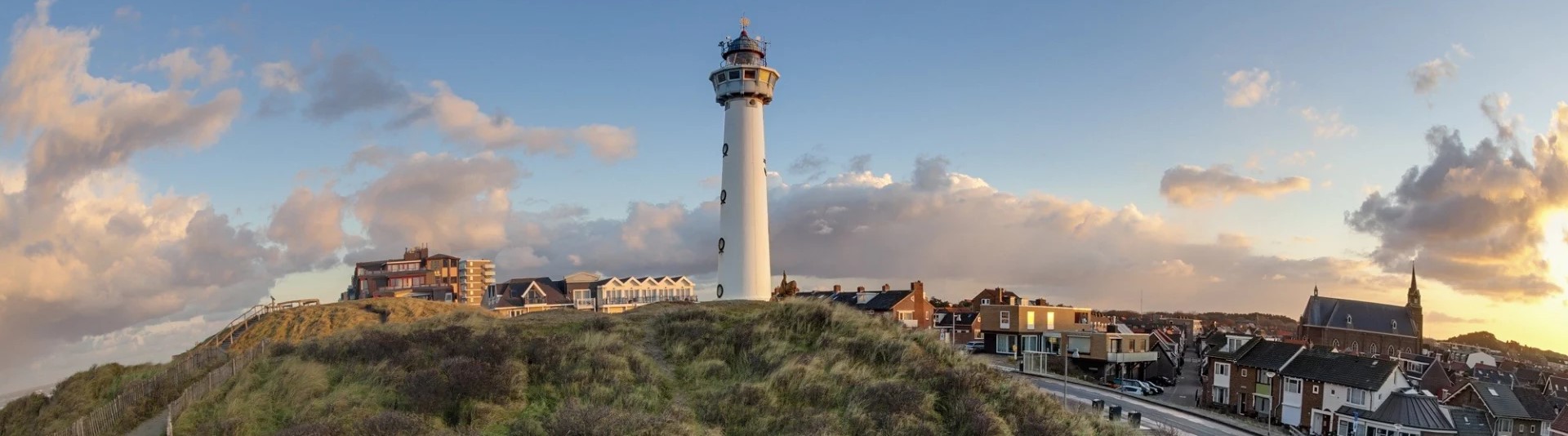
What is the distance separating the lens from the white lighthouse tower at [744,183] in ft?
118

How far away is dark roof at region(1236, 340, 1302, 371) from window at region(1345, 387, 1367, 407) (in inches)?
187

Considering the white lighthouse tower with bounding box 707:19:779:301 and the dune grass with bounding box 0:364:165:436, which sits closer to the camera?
the dune grass with bounding box 0:364:165:436

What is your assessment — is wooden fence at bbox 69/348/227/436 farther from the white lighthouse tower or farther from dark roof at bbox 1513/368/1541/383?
dark roof at bbox 1513/368/1541/383

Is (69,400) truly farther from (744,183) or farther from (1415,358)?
(1415,358)

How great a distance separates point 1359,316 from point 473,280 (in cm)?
9587

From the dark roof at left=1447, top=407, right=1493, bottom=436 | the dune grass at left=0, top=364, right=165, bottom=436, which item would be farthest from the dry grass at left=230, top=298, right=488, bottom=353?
the dark roof at left=1447, top=407, right=1493, bottom=436

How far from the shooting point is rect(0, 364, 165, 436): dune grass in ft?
76.6

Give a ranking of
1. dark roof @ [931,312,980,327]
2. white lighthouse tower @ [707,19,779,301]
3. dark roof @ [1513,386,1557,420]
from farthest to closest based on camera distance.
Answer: dark roof @ [931,312,980,327], dark roof @ [1513,386,1557,420], white lighthouse tower @ [707,19,779,301]

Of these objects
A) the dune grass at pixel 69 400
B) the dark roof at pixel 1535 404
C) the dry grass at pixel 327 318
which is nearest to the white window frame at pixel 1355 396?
the dark roof at pixel 1535 404

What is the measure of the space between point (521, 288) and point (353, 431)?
5912 centimetres

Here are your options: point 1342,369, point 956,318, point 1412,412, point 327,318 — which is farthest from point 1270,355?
point 327,318

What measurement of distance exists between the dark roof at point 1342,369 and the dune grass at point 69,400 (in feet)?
180

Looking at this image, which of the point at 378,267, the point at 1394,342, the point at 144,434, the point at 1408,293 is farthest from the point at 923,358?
the point at 1408,293

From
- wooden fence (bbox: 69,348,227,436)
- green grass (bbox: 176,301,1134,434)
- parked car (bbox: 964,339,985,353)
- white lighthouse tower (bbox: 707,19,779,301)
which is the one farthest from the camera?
parked car (bbox: 964,339,985,353)
